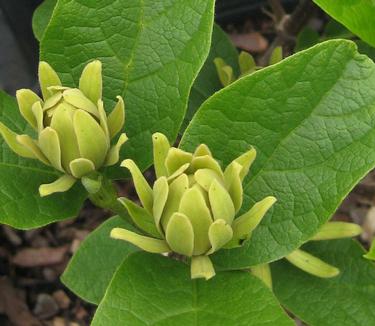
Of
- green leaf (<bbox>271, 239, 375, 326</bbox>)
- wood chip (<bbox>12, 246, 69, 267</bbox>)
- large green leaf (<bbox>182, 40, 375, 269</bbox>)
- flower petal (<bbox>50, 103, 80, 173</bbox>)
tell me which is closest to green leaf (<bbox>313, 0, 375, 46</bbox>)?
large green leaf (<bbox>182, 40, 375, 269</bbox>)

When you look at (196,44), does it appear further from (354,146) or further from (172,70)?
(354,146)

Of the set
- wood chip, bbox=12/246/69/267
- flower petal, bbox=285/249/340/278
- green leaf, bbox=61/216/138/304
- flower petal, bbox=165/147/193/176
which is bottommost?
wood chip, bbox=12/246/69/267

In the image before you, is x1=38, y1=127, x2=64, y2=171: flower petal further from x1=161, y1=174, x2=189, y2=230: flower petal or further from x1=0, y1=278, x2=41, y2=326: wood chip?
x1=0, y1=278, x2=41, y2=326: wood chip

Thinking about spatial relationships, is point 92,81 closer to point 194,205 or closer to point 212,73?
point 194,205

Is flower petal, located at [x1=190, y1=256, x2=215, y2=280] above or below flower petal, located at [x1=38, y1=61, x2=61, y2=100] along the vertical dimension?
below

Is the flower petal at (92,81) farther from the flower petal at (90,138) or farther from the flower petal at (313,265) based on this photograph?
the flower petal at (313,265)

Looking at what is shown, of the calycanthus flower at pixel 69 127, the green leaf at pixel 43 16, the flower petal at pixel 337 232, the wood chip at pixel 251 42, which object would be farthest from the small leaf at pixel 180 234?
the wood chip at pixel 251 42
